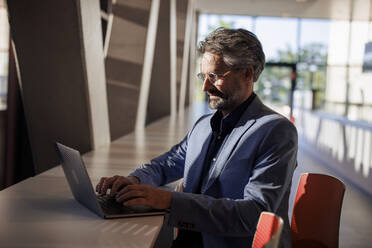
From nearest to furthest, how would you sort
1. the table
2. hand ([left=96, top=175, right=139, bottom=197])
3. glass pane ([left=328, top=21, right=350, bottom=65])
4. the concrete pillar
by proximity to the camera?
1. the table
2. hand ([left=96, top=175, right=139, bottom=197])
3. the concrete pillar
4. glass pane ([left=328, top=21, right=350, bottom=65])

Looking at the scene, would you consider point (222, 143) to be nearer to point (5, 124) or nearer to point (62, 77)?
point (62, 77)

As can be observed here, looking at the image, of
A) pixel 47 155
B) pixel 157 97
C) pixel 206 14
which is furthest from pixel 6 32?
pixel 206 14

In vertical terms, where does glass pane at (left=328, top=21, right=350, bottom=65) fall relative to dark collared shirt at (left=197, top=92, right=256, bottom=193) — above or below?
above

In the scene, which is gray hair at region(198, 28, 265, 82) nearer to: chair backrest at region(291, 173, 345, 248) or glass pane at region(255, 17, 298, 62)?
chair backrest at region(291, 173, 345, 248)

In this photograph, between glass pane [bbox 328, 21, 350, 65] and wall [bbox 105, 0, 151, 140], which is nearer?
wall [bbox 105, 0, 151, 140]

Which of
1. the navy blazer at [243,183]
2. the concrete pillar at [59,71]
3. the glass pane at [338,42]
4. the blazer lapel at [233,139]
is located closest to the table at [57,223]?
the navy blazer at [243,183]

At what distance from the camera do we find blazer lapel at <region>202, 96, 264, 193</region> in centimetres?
189

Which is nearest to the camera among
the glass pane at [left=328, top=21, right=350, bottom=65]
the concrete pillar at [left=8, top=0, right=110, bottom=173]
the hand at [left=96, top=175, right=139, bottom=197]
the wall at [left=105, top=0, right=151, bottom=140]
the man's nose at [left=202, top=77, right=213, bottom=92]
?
the hand at [left=96, top=175, right=139, bottom=197]

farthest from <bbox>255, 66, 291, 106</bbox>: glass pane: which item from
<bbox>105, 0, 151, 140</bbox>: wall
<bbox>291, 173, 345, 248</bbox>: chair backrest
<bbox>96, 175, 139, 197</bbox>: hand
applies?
<bbox>96, 175, 139, 197</bbox>: hand

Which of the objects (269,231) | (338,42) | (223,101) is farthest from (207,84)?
(338,42)

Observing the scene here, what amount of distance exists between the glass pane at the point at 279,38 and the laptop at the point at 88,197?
16217 mm

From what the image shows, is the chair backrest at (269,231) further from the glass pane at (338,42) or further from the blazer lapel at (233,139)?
the glass pane at (338,42)

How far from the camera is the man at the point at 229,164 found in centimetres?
172

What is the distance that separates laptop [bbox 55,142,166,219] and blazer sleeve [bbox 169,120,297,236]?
131 mm
